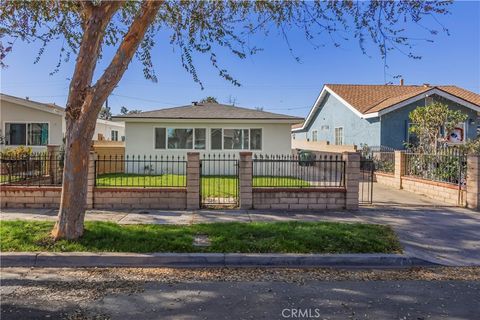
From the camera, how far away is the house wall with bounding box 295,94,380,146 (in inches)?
846

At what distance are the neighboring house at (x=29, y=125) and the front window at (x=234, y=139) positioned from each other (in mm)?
8938

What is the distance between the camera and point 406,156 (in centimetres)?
1492

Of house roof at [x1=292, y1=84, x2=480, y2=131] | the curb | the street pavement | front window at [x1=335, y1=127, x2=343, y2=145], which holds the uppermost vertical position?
house roof at [x1=292, y1=84, x2=480, y2=131]

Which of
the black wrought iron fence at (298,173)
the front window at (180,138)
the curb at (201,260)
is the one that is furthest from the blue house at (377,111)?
the curb at (201,260)

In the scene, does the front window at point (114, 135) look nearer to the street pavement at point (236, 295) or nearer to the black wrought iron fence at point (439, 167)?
the black wrought iron fence at point (439, 167)

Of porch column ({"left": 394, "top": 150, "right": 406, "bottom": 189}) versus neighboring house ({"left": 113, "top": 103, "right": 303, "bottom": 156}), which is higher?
neighboring house ({"left": 113, "top": 103, "right": 303, "bottom": 156})

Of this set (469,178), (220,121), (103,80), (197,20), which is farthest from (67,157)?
(220,121)

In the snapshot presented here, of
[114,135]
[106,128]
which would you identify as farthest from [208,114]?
[114,135]

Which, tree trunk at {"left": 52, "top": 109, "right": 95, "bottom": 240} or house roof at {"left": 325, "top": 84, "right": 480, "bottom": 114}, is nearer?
tree trunk at {"left": 52, "top": 109, "right": 95, "bottom": 240}

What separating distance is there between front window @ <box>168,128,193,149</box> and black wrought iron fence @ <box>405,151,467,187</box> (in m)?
9.49

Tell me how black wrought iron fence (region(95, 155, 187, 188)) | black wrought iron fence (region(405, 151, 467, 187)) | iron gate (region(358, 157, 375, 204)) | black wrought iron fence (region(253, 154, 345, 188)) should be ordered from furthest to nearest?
iron gate (region(358, 157, 375, 204)) < black wrought iron fence (region(405, 151, 467, 187)) < black wrought iron fence (region(95, 155, 187, 188)) < black wrought iron fence (region(253, 154, 345, 188))

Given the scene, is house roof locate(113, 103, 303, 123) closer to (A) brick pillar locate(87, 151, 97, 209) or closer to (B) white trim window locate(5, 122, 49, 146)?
(B) white trim window locate(5, 122, 49, 146)

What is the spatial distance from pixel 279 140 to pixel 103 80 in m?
13.0

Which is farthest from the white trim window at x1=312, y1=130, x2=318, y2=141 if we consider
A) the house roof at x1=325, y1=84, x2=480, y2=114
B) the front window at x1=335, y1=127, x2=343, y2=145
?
the house roof at x1=325, y1=84, x2=480, y2=114
